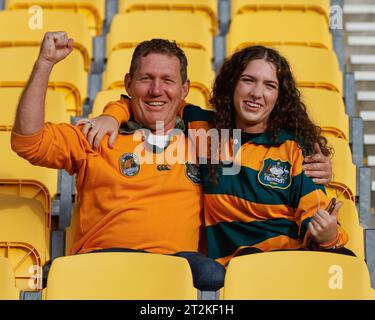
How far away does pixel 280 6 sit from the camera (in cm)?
403

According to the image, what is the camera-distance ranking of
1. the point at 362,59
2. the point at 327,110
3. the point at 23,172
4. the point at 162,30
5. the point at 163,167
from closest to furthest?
the point at 163,167 < the point at 23,172 < the point at 327,110 < the point at 162,30 < the point at 362,59

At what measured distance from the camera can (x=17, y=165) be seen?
9.92 feet

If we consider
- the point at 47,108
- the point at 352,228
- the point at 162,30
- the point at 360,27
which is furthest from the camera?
the point at 360,27

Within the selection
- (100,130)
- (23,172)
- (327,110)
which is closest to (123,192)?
(100,130)

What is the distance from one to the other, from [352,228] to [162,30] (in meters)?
1.36

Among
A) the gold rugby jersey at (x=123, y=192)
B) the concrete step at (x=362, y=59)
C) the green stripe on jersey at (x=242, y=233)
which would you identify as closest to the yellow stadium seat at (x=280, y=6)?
the concrete step at (x=362, y=59)

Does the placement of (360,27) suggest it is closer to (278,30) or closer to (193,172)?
(278,30)

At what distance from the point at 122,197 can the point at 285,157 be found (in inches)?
17.1

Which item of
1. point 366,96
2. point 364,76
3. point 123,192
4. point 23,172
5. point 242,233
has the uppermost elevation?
point 364,76

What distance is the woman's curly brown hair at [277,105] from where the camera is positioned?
2650 mm

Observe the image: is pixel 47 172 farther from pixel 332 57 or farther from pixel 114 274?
pixel 332 57

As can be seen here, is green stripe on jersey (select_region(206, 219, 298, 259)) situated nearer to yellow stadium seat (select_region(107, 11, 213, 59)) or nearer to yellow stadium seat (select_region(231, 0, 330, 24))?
yellow stadium seat (select_region(107, 11, 213, 59))

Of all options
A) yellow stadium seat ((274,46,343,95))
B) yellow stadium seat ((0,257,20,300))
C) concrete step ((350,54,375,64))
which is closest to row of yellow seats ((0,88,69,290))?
yellow stadium seat ((0,257,20,300))
